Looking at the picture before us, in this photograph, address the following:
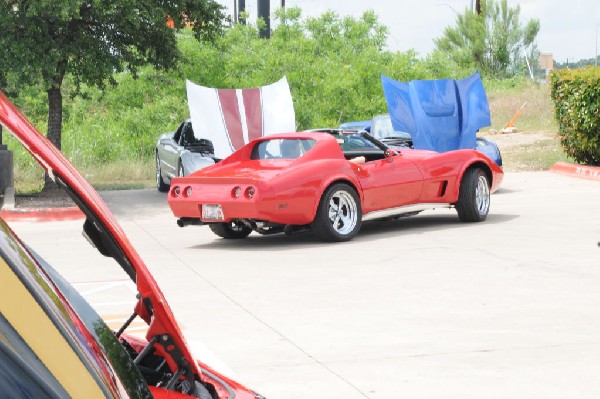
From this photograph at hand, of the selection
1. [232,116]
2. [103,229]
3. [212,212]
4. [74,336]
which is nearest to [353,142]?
[212,212]

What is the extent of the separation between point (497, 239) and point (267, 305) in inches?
186

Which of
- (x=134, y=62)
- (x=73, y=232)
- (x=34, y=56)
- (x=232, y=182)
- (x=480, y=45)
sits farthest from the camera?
(x=480, y=45)

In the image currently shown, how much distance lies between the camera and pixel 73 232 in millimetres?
15312

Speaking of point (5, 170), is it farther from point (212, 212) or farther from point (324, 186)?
point (324, 186)

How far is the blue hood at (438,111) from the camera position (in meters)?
18.4

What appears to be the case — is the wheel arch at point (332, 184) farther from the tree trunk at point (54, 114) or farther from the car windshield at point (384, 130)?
the tree trunk at point (54, 114)

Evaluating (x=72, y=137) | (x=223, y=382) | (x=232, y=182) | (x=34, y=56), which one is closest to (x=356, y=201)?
(x=232, y=182)

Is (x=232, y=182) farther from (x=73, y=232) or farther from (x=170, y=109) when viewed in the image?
(x=170, y=109)

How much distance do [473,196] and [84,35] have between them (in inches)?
→ 294

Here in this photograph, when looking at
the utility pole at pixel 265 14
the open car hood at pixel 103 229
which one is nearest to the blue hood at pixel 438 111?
the utility pole at pixel 265 14

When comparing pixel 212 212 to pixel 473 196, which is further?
pixel 473 196

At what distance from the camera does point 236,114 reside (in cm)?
1870

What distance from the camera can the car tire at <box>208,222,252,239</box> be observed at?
14070 millimetres

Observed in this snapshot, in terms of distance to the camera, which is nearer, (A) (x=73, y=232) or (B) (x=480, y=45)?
(A) (x=73, y=232)
